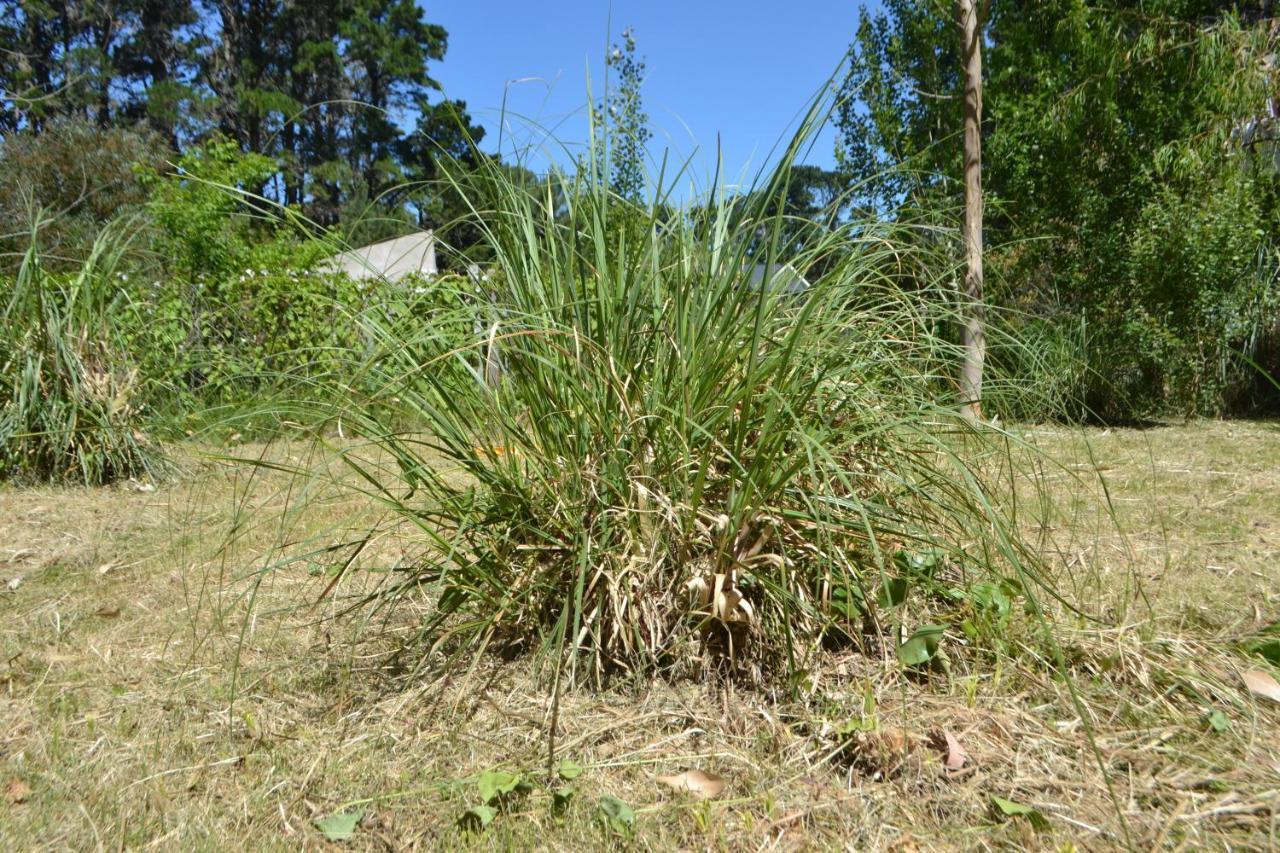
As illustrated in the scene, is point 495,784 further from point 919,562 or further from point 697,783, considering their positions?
point 919,562

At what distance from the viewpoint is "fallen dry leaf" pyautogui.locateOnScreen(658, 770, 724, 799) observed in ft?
5.70

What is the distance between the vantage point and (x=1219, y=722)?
1.83m

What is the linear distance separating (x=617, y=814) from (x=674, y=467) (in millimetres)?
778

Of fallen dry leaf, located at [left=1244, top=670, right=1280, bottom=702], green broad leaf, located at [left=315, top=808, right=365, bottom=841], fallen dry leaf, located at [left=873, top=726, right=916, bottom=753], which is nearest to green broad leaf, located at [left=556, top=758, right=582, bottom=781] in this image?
green broad leaf, located at [left=315, top=808, right=365, bottom=841]

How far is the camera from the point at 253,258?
827cm

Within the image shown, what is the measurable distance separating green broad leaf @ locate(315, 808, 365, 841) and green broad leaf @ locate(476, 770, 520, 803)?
0.23 metres

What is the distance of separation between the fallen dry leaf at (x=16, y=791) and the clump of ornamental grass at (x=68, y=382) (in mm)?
3260

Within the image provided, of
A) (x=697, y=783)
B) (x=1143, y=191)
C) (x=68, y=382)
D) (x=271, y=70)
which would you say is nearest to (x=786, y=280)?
(x=697, y=783)

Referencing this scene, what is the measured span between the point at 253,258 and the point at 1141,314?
8.06 m

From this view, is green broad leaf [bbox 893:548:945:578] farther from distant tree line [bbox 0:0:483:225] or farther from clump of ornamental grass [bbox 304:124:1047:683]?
distant tree line [bbox 0:0:483:225]

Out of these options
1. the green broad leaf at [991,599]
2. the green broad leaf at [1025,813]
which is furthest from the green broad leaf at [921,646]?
the green broad leaf at [1025,813]

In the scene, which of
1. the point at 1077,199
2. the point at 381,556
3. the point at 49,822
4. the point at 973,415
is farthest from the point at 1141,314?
the point at 49,822

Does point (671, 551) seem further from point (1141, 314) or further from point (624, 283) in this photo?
point (1141, 314)

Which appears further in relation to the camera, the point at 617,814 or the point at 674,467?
the point at 674,467
